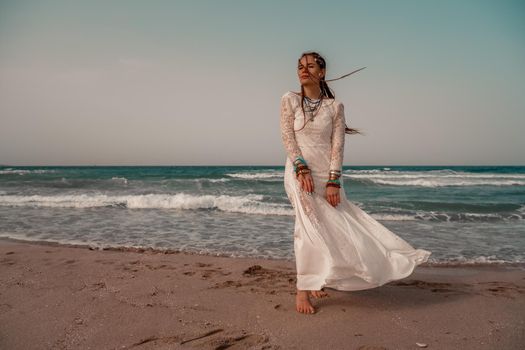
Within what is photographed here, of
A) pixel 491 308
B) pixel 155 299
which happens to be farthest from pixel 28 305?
pixel 491 308

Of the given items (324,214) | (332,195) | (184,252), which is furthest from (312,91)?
(184,252)

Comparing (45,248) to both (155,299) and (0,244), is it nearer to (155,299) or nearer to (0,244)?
(0,244)

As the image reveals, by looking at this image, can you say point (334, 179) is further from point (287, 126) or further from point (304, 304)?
point (304, 304)

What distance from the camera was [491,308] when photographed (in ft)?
10.8

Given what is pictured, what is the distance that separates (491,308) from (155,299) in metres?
3.29

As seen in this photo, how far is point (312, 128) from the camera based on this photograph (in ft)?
10.5

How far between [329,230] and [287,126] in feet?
3.40

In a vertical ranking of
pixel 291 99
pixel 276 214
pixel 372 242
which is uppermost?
pixel 291 99

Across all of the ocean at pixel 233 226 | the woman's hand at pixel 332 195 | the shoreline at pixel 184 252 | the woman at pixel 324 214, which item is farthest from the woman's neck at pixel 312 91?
the ocean at pixel 233 226

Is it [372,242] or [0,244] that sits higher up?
[372,242]

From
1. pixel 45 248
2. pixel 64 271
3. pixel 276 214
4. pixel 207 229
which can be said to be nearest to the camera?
pixel 64 271

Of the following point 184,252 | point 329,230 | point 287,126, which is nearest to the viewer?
point 329,230

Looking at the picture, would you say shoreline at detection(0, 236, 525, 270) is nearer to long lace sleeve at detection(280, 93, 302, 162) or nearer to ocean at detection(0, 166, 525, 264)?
ocean at detection(0, 166, 525, 264)

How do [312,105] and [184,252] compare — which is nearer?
[312,105]
